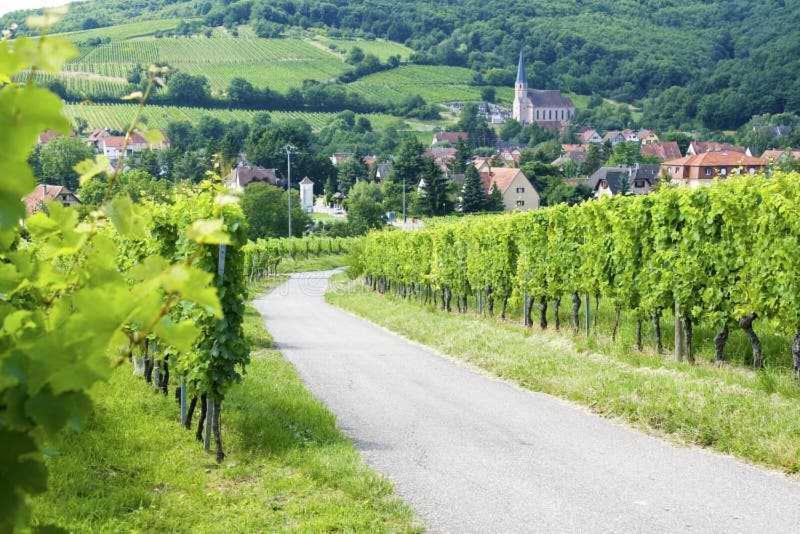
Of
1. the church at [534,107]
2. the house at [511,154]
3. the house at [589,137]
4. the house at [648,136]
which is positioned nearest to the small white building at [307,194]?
the house at [511,154]

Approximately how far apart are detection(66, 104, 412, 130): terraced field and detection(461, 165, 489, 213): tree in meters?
41.2

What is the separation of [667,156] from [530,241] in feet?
409

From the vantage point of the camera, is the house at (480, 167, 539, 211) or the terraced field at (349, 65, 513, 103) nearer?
the house at (480, 167, 539, 211)

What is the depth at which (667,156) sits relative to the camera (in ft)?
457

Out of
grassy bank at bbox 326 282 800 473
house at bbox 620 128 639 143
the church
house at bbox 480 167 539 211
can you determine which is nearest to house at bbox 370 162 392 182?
house at bbox 480 167 539 211

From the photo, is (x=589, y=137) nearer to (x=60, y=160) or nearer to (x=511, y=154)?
(x=511, y=154)

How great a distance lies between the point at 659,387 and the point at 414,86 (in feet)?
584

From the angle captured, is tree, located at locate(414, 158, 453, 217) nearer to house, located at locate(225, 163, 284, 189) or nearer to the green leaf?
house, located at locate(225, 163, 284, 189)

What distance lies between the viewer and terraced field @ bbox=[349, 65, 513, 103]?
17812 cm

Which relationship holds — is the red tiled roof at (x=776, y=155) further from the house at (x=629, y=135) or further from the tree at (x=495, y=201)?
the house at (x=629, y=135)

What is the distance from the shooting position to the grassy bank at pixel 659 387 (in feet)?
29.3

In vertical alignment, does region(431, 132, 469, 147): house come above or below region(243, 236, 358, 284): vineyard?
above

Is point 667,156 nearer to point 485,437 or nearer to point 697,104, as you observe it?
point 697,104

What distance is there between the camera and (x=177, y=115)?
136 meters
